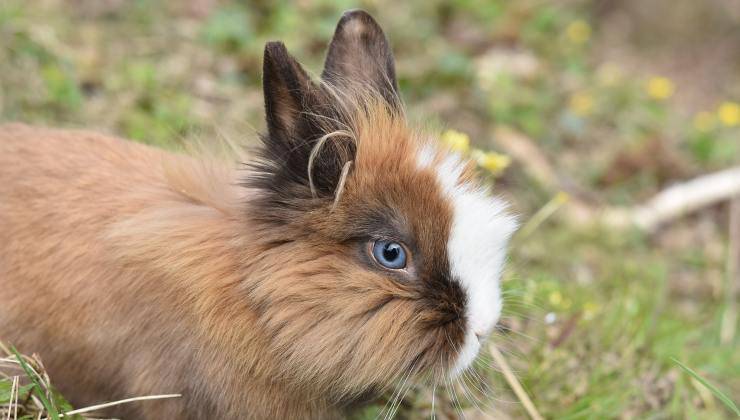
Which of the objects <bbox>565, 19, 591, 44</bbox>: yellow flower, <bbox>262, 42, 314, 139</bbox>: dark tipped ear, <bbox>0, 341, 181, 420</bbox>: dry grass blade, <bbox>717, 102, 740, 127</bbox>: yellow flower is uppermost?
<bbox>262, 42, 314, 139</bbox>: dark tipped ear

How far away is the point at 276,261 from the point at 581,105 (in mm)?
5325

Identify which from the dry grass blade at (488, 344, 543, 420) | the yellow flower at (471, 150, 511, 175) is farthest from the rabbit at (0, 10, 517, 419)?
the dry grass blade at (488, 344, 543, 420)

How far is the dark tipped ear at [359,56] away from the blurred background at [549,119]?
378 mm

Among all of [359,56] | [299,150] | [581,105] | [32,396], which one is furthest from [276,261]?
[581,105]

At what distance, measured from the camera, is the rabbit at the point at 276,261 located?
2637 millimetres

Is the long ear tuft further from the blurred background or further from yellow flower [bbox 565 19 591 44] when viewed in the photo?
yellow flower [bbox 565 19 591 44]

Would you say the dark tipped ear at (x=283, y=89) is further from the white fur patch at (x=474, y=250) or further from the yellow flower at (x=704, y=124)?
the yellow flower at (x=704, y=124)

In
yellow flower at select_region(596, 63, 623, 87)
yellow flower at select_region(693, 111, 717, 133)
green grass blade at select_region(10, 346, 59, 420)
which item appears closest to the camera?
green grass blade at select_region(10, 346, 59, 420)

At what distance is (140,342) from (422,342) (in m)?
1.05

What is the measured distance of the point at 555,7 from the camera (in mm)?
9133

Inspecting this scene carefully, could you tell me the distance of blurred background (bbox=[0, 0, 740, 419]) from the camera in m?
3.87

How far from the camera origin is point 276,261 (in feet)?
8.85

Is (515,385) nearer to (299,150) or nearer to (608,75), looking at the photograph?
(299,150)

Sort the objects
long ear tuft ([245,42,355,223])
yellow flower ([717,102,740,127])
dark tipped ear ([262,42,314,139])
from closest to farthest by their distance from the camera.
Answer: dark tipped ear ([262,42,314,139]), long ear tuft ([245,42,355,223]), yellow flower ([717,102,740,127])
